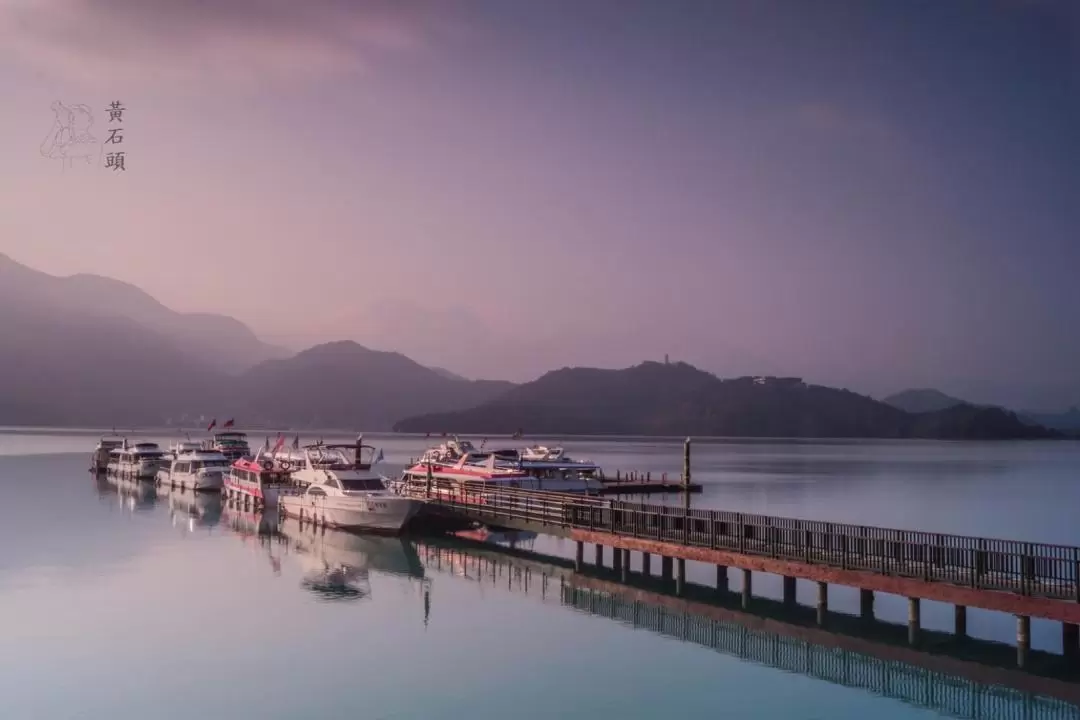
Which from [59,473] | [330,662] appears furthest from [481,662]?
[59,473]

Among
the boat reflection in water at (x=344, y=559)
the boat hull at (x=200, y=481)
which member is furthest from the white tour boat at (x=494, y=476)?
the boat hull at (x=200, y=481)

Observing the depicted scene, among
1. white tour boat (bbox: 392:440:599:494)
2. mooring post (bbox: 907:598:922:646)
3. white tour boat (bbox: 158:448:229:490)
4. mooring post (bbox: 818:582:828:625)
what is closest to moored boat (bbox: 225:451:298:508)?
white tour boat (bbox: 158:448:229:490)

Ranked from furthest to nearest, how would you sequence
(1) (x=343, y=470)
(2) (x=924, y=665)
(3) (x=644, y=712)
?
(1) (x=343, y=470), (2) (x=924, y=665), (3) (x=644, y=712)

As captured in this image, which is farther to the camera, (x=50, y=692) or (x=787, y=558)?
(x=787, y=558)

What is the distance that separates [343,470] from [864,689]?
3699 cm

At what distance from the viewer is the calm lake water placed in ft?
79.9

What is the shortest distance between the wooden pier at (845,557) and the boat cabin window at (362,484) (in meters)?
10.4

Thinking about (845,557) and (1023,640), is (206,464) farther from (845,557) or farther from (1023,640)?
(1023,640)

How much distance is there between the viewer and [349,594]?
3822cm

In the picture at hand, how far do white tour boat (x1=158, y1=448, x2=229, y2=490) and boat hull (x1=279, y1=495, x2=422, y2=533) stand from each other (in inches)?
1059

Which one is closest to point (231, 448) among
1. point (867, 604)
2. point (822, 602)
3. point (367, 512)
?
point (367, 512)

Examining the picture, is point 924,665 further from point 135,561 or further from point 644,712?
point 135,561

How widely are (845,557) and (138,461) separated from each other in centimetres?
8211

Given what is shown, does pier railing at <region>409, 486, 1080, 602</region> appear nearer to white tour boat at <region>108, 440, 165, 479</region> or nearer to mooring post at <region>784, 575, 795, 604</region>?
mooring post at <region>784, 575, 795, 604</region>
